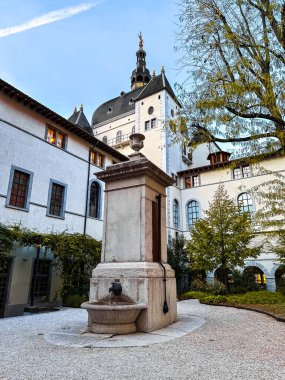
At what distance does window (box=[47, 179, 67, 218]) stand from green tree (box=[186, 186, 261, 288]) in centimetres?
892

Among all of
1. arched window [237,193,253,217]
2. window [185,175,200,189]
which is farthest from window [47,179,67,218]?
arched window [237,193,253,217]

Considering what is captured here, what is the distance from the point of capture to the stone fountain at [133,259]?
6.05 metres

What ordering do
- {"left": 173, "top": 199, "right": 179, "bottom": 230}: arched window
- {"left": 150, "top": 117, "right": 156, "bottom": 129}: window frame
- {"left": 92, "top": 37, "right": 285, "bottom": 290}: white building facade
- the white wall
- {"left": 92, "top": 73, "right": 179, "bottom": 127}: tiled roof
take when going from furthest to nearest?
{"left": 92, "top": 73, "right": 179, "bottom": 127}: tiled roof, {"left": 150, "top": 117, "right": 156, "bottom": 129}: window frame, {"left": 173, "top": 199, "right": 179, "bottom": 230}: arched window, {"left": 92, "top": 37, "right": 285, "bottom": 290}: white building facade, the white wall

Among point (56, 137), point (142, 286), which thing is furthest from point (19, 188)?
point (142, 286)

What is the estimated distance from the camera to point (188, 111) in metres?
8.29

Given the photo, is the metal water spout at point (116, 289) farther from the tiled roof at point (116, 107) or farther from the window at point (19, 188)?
the tiled roof at point (116, 107)

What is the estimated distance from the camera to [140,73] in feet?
168

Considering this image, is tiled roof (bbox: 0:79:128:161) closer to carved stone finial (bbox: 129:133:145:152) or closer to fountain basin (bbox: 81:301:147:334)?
carved stone finial (bbox: 129:133:145:152)

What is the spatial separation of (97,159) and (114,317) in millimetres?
16093

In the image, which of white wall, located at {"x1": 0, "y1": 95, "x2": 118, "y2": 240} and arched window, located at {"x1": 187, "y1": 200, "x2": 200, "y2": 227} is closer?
white wall, located at {"x1": 0, "y1": 95, "x2": 118, "y2": 240}

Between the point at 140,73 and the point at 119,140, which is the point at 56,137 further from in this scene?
the point at 140,73

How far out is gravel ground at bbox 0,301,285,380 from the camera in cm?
359

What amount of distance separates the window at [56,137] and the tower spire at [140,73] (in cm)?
3555

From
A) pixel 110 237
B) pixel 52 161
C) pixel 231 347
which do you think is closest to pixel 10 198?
pixel 52 161
